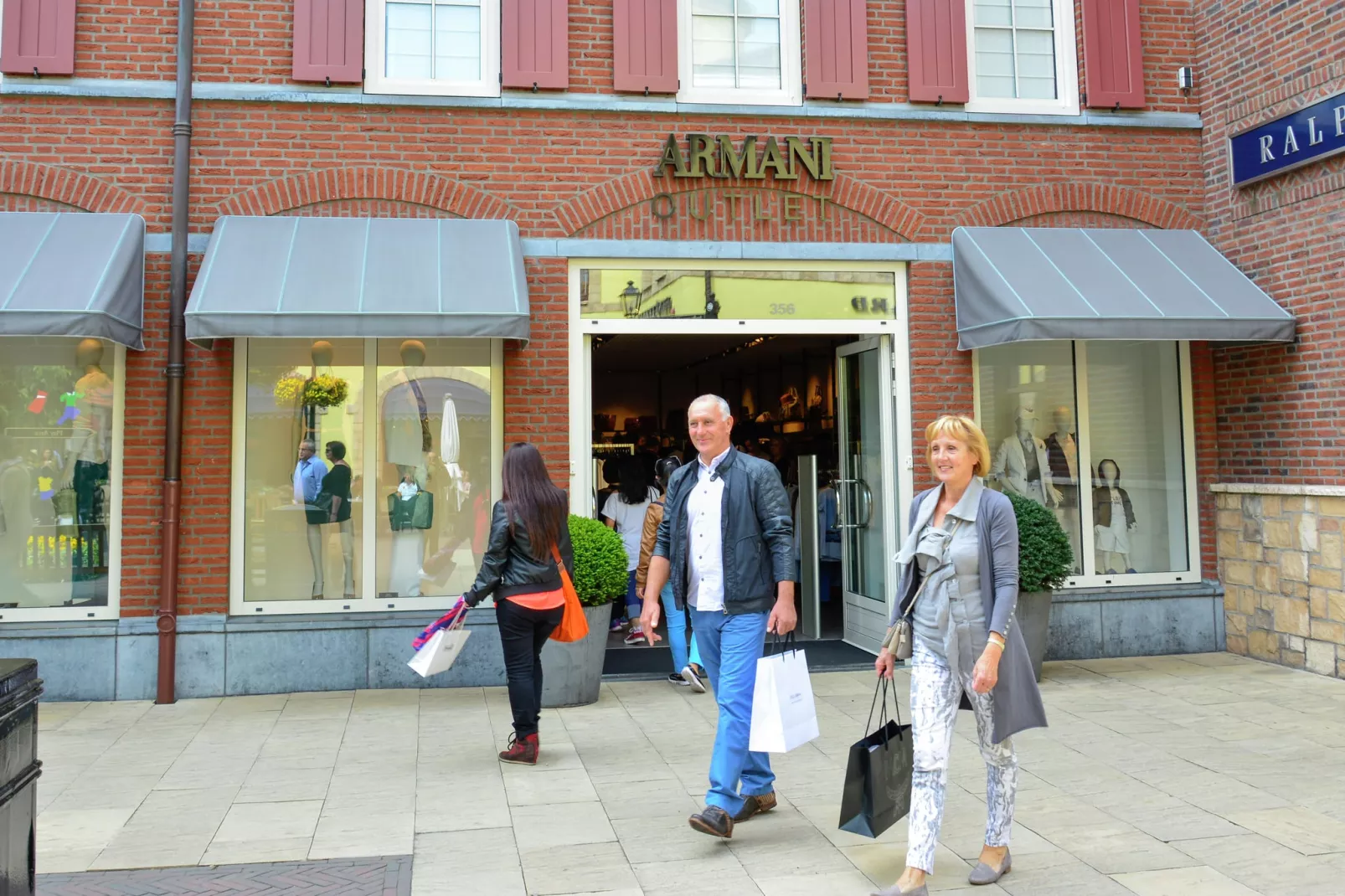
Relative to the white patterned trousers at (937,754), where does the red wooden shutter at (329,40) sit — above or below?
above

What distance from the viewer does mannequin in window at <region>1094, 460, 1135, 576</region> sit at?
31.4 ft

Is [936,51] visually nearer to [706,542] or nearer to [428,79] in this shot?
[428,79]

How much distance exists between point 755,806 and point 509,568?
79.2 inches

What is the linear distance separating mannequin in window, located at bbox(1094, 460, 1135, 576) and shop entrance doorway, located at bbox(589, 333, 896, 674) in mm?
1909

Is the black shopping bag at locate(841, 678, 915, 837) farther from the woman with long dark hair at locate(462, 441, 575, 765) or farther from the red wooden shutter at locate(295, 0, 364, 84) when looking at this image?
the red wooden shutter at locate(295, 0, 364, 84)

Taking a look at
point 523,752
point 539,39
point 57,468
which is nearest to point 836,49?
point 539,39

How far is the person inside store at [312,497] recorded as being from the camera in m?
8.47

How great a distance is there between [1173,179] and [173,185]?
847 cm

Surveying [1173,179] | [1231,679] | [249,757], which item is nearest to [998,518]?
[249,757]

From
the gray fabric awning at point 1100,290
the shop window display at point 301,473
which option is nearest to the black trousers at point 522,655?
the shop window display at point 301,473

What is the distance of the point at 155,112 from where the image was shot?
836 centimetres

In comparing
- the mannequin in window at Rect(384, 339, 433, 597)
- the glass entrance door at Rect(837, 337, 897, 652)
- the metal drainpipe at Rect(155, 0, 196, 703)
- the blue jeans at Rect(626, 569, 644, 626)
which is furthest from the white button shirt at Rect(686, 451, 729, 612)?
the blue jeans at Rect(626, 569, 644, 626)

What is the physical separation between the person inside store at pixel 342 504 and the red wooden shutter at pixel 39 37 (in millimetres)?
3553

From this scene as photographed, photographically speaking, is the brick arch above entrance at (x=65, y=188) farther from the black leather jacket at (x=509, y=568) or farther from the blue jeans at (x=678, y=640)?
the blue jeans at (x=678, y=640)
